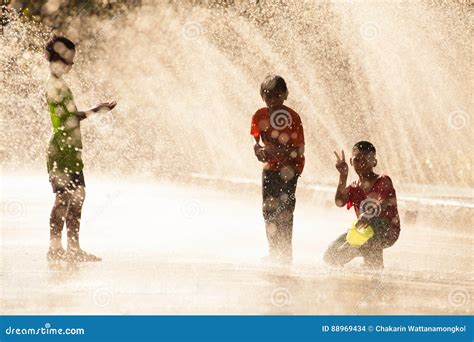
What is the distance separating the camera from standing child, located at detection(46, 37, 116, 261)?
23.1 feet

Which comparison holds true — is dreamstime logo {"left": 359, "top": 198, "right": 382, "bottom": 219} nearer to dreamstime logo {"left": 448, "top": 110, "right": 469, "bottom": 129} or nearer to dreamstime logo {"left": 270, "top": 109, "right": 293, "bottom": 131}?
dreamstime logo {"left": 270, "top": 109, "right": 293, "bottom": 131}

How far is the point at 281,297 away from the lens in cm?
605

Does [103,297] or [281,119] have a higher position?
[281,119]

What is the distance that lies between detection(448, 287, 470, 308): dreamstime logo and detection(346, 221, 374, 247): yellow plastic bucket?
31.6 inches

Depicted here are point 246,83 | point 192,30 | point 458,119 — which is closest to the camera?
point 458,119

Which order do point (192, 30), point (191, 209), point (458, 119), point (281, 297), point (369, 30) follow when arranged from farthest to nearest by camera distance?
point (192, 30), point (458, 119), point (369, 30), point (191, 209), point (281, 297)

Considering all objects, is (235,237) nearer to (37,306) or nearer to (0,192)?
(37,306)

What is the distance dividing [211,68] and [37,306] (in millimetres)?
22445

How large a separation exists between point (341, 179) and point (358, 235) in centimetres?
47

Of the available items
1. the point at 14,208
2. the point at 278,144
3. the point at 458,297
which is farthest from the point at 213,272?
the point at 14,208

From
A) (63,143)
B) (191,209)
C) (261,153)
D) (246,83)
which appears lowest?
(63,143)

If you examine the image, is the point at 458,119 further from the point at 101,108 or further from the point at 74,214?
the point at 101,108

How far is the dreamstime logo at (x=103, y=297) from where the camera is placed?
5645mm

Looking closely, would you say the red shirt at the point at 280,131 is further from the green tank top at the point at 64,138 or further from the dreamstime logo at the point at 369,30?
the dreamstime logo at the point at 369,30
